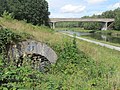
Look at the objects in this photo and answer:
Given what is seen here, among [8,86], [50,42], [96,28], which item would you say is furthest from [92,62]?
[96,28]

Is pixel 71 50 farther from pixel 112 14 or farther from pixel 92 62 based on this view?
pixel 112 14

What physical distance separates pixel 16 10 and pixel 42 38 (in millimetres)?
50467

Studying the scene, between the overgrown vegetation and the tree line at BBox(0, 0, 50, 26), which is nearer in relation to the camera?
the overgrown vegetation

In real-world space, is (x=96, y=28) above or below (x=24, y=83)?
below

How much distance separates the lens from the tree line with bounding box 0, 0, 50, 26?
5850 cm

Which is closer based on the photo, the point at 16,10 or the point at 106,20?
the point at 16,10

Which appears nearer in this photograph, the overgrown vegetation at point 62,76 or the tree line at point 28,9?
the overgrown vegetation at point 62,76

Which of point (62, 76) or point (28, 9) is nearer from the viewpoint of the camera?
point (62, 76)

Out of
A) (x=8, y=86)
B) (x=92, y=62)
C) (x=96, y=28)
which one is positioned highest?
(x=8, y=86)

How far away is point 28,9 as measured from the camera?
59281 millimetres

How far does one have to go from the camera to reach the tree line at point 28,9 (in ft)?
192

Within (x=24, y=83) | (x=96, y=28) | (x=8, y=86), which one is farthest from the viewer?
(x=96, y=28)

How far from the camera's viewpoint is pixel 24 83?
17.6ft

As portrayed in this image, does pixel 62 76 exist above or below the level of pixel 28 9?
below
